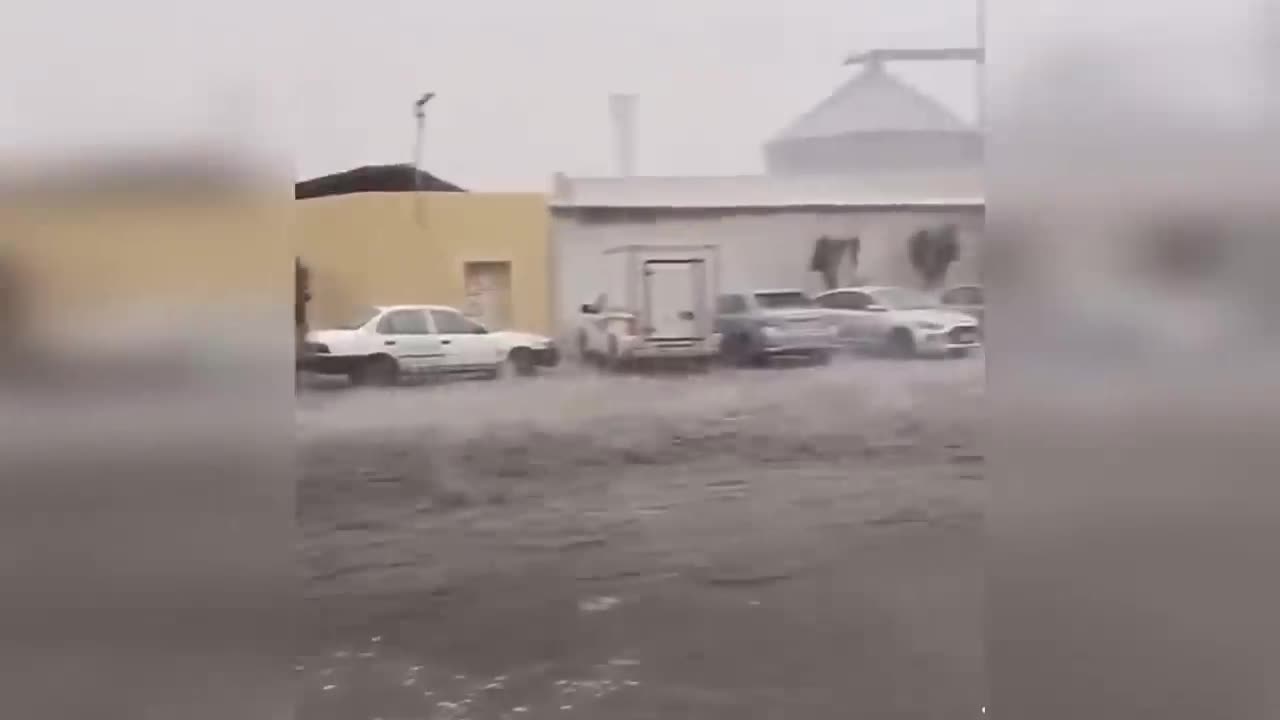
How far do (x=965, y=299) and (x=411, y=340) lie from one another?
0.81 m

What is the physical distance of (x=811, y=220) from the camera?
1.57 m

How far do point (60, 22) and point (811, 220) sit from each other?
42.7 inches

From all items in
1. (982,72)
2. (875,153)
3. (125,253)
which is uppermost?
(982,72)

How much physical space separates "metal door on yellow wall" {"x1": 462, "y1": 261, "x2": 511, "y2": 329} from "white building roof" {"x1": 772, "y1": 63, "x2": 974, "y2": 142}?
453 mm

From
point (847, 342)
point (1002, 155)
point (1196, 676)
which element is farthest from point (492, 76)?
point (1196, 676)

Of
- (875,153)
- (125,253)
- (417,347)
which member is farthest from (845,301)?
(125,253)

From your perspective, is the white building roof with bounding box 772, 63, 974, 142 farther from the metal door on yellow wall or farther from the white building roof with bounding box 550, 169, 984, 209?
the metal door on yellow wall

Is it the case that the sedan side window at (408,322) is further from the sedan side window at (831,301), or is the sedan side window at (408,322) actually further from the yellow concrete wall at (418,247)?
the sedan side window at (831,301)

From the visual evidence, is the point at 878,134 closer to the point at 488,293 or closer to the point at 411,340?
the point at 488,293

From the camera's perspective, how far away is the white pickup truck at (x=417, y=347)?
1499 mm

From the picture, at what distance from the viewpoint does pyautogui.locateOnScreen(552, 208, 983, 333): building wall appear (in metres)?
1.55

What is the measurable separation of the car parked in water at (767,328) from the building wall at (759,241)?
0.9 inches

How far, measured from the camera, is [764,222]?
1.56 m

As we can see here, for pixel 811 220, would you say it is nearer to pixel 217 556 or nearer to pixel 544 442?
pixel 544 442
